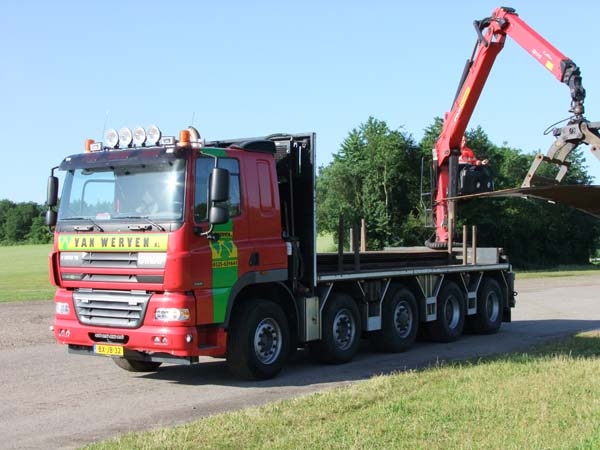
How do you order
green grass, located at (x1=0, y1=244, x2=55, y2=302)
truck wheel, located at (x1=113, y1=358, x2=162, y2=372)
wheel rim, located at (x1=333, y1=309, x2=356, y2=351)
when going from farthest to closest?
green grass, located at (x1=0, y1=244, x2=55, y2=302) < wheel rim, located at (x1=333, y1=309, x2=356, y2=351) < truck wheel, located at (x1=113, y1=358, x2=162, y2=372)

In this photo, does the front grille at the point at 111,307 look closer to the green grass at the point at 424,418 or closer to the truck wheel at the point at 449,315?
the green grass at the point at 424,418

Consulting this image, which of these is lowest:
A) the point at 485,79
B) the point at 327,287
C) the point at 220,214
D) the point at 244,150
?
the point at 327,287

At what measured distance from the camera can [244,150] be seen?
10.2m

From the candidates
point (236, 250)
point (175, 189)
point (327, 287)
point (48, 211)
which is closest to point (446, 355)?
point (327, 287)

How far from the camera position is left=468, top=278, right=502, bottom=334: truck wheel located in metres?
15.8

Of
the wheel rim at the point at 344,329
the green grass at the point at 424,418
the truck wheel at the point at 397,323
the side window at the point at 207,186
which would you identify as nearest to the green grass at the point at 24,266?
the truck wheel at the point at 397,323

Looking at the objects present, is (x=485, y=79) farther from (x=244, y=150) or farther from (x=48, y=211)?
(x=48, y=211)

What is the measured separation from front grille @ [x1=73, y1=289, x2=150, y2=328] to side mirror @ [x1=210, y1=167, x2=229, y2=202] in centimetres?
147

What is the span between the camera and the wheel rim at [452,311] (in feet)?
47.9

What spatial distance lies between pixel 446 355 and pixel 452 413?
5.12 m

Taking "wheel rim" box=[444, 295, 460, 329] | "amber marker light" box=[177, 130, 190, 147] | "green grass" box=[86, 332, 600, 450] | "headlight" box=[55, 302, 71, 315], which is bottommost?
"green grass" box=[86, 332, 600, 450]

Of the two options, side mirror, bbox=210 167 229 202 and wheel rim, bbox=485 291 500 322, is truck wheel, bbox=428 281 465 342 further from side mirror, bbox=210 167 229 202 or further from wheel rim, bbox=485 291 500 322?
side mirror, bbox=210 167 229 202

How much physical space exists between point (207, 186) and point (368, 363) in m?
4.16

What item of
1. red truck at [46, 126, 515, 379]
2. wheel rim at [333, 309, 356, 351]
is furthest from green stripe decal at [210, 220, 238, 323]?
wheel rim at [333, 309, 356, 351]
